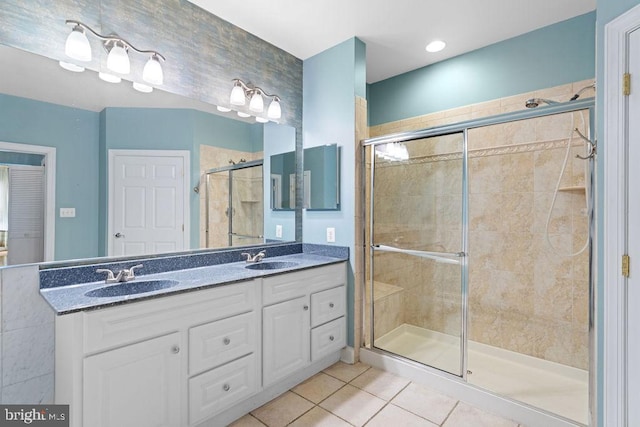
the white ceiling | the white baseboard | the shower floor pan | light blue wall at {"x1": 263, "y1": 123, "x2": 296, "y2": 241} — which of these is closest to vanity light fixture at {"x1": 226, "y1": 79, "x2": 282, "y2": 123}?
light blue wall at {"x1": 263, "y1": 123, "x2": 296, "y2": 241}

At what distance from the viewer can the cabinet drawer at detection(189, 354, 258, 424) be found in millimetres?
1566

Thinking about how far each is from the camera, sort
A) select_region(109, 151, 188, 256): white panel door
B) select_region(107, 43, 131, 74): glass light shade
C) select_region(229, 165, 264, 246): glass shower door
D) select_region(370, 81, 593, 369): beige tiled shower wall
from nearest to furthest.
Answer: select_region(107, 43, 131, 74): glass light shade
select_region(109, 151, 188, 256): white panel door
select_region(370, 81, 593, 369): beige tiled shower wall
select_region(229, 165, 264, 246): glass shower door

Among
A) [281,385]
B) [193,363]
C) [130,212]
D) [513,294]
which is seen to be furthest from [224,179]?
[513,294]

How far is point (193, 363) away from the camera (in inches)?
61.5

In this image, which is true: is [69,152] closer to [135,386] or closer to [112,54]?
[112,54]

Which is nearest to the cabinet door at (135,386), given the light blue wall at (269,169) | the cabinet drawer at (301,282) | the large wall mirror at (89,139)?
the cabinet drawer at (301,282)

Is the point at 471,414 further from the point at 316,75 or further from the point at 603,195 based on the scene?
the point at 316,75

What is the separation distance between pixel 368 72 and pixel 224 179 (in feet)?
6.48

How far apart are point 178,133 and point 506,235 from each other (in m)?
2.75

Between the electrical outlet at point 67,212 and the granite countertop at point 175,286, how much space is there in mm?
389

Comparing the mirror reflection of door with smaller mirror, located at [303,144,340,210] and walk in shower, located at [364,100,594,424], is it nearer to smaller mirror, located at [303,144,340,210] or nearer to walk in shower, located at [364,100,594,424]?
smaller mirror, located at [303,144,340,210]

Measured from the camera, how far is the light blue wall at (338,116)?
2555 mm

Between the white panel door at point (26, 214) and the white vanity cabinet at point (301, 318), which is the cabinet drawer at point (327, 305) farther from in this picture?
the white panel door at point (26, 214)

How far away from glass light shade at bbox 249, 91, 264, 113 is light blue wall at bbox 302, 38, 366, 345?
1.67 feet
